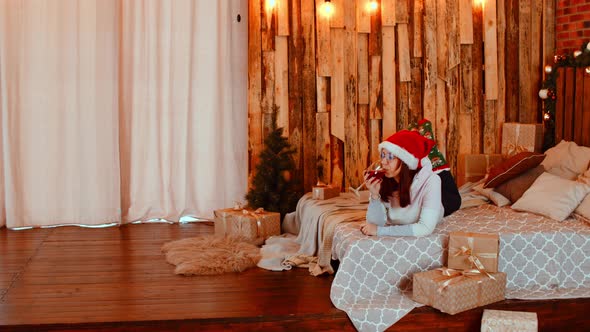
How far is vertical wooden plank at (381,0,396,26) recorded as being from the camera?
6.59 metres

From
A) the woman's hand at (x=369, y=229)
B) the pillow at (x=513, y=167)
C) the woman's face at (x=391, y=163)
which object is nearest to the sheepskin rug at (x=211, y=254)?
the woman's hand at (x=369, y=229)

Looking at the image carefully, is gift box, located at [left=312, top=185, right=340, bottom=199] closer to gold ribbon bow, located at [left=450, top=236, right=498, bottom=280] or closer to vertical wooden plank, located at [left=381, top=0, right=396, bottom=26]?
vertical wooden plank, located at [left=381, top=0, right=396, bottom=26]

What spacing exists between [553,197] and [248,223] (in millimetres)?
2262

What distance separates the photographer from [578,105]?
6.08 m

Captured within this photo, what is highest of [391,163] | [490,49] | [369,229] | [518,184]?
[490,49]

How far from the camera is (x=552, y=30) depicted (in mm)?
6805

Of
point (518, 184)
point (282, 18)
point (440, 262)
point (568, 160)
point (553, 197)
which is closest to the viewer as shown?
point (440, 262)

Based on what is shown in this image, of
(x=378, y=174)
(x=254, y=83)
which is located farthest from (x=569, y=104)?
(x=254, y=83)

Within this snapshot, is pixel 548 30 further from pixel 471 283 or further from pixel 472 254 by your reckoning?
pixel 471 283

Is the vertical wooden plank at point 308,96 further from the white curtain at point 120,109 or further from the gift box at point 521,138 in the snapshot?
the gift box at point 521,138

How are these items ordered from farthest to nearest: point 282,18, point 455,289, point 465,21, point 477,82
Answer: point 477,82, point 465,21, point 282,18, point 455,289

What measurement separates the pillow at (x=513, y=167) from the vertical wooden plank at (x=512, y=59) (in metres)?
1.29

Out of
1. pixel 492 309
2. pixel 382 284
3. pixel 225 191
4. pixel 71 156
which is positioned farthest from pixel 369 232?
pixel 71 156

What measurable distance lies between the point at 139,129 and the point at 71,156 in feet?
2.08
